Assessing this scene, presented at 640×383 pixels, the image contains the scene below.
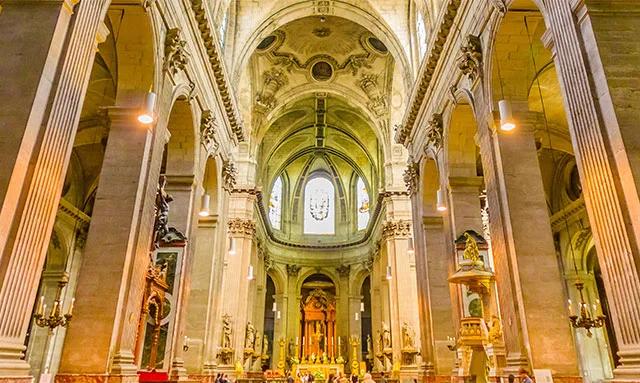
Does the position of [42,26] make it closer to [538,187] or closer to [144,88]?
[144,88]

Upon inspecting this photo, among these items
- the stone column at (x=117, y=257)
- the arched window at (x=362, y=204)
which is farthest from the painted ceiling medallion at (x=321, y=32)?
the stone column at (x=117, y=257)

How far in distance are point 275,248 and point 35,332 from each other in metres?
16.7

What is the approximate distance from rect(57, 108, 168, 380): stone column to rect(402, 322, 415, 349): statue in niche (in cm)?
1352

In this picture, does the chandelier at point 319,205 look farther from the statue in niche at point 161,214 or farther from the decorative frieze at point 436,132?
the statue in niche at point 161,214

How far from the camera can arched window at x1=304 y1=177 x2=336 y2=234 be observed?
109 ft

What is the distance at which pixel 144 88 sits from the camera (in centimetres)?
879

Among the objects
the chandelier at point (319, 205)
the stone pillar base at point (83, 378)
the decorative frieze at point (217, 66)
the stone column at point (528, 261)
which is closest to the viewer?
the stone pillar base at point (83, 378)

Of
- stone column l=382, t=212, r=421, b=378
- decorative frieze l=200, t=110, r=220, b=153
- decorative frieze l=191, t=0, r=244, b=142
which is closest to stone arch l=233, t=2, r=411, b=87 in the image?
decorative frieze l=191, t=0, r=244, b=142

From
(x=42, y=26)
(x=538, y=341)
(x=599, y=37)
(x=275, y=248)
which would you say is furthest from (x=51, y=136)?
(x=275, y=248)

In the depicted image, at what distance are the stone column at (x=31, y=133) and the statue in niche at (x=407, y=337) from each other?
16.5 m

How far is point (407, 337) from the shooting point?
18.9 meters

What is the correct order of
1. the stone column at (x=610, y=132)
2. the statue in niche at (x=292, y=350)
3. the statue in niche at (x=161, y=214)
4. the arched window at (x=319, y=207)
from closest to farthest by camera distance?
the stone column at (x=610, y=132) → the statue in niche at (x=161, y=214) → the statue in niche at (x=292, y=350) → the arched window at (x=319, y=207)

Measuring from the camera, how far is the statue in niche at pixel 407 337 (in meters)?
18.8

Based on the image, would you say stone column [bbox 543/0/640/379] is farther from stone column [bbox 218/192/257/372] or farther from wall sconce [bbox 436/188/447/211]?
stone column [bbox 218/192/257/372]
